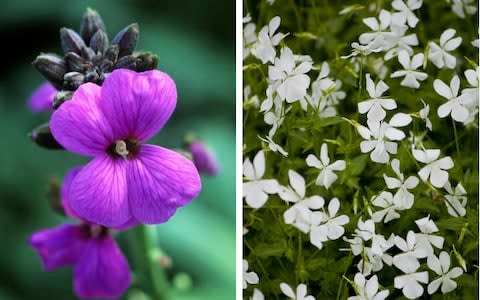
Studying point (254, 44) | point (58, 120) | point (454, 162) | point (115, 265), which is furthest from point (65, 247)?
point (454, 162)

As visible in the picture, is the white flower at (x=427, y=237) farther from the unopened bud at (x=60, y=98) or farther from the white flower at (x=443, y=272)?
the unopened bud at (x=60, y=98)

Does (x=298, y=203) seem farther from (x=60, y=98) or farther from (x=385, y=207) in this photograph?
(x=60, y=98)

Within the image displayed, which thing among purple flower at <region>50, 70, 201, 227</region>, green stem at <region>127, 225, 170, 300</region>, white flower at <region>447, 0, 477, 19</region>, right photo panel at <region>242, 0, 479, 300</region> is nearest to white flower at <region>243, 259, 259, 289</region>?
right photo panel at <region>242, 0, 479, 300</region>

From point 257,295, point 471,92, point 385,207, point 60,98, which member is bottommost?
point 257,295

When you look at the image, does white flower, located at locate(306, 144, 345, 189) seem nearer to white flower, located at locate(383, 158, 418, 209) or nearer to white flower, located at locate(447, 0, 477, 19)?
white flower, located at locate(383, 158, 418, 209)

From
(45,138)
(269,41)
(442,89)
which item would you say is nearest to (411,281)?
(442,89)
